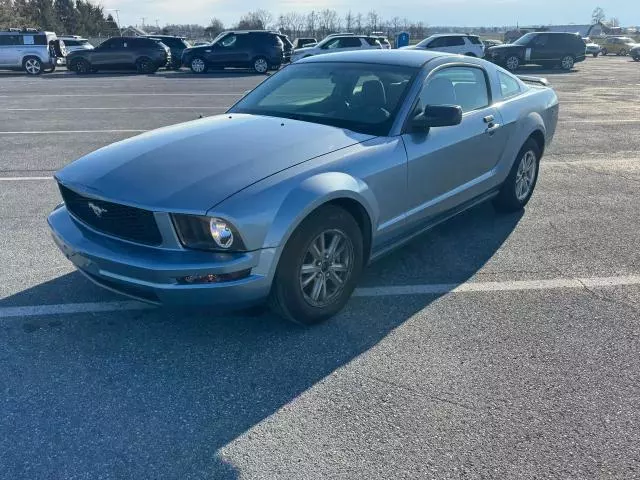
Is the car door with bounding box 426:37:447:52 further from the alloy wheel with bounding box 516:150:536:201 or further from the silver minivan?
the alloy wheel with bounding box 516:150:536:201

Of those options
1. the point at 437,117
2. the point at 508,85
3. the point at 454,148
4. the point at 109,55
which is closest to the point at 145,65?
the point at 109,55

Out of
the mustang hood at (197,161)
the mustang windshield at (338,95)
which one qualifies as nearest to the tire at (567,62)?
the mustang windshield at (338,95)

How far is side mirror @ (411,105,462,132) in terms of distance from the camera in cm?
382

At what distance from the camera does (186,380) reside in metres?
3.00

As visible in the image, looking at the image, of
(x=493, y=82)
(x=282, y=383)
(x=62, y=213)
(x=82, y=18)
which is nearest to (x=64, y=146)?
(x=62, y=213)

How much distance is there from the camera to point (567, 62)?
2620 centimetres

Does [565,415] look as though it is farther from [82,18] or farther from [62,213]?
[82,18]

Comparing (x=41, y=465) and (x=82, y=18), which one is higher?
(x=82, y=18)

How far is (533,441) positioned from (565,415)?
0.94 feet

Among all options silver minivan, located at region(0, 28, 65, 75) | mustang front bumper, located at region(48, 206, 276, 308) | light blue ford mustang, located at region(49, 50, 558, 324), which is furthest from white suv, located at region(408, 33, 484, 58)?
mustang front bumper, located at region(48, 206, 276, 308)

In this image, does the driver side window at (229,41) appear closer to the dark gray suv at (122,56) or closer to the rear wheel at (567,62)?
the dark gray suv at (122,56)

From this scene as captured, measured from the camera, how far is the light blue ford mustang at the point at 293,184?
2.96 meters

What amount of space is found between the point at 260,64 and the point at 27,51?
33.2 feet

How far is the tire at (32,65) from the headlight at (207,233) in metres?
25.6
